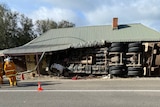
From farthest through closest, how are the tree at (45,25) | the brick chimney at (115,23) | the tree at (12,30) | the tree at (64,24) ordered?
the tree at (64,24)
the tree at (45,25)
the tree at (12,30)
the brick chimney at (115,23)

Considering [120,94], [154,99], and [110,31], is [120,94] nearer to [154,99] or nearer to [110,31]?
[154,99]

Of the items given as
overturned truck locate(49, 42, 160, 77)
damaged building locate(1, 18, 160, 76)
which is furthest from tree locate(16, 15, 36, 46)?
overturned truck locate(49, 42, 160, 77)

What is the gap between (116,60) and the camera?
A: 63.8ft

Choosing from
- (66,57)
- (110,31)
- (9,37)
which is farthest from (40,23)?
(66,57)

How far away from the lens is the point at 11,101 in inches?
385

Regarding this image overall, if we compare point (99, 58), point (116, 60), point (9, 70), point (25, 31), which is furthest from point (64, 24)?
point (9, 70)

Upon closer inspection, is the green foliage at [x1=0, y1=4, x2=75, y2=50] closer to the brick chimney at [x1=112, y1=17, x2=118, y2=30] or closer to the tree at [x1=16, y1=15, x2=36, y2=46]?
the tree at [x1=16, y1=15, x2=36, y2=46]

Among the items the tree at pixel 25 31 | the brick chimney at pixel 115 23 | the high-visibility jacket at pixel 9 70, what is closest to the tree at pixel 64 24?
the tree at pixel 25 31

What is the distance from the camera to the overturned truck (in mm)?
18938

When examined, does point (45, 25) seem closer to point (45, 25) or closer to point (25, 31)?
point (45, 25)

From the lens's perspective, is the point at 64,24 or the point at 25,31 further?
the point at 64,24

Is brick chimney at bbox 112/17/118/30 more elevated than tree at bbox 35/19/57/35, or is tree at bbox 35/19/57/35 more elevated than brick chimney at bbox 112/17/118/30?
tree at bbox 35/19/57/35

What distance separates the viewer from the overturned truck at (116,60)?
1894 cm

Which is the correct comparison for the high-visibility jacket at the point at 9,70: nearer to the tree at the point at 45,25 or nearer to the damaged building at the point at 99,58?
the damaged building at the point at 99,58
